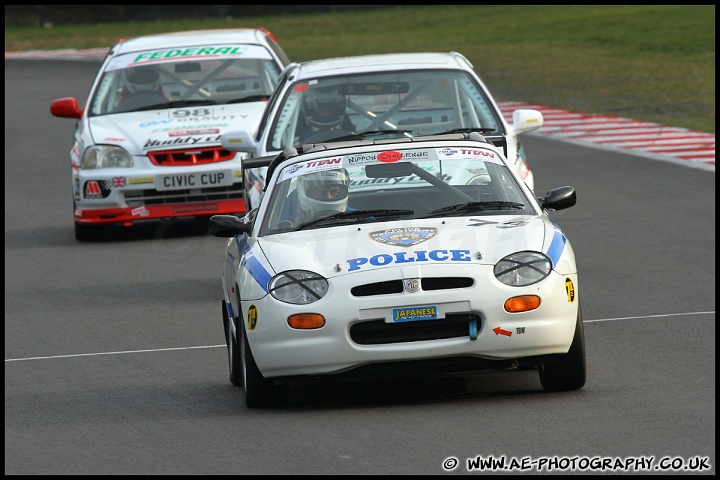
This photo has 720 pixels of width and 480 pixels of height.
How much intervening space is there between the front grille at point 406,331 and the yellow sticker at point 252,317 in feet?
1.71

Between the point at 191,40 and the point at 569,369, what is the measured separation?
31.9 ft

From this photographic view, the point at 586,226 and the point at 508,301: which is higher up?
the point at 508,301

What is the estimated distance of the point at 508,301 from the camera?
7.70 metres

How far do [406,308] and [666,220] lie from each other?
7745 mm

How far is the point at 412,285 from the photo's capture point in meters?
7.70

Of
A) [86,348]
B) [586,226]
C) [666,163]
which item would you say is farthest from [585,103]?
[86,348]

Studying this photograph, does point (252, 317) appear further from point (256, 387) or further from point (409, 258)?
point (409, 258)

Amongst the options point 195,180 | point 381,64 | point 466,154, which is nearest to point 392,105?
point 381,64

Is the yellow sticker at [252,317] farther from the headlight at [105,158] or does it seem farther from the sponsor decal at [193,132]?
the headlight at [105,158]

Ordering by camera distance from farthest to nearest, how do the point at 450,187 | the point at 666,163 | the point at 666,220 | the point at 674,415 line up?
the point at 666,163 < the point at 666,220 < the point at 450,187 < the point at 674,415

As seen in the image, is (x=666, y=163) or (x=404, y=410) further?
(x=666, y=163)

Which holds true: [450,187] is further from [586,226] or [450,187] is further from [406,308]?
[586,226]

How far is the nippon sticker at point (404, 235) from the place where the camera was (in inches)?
315

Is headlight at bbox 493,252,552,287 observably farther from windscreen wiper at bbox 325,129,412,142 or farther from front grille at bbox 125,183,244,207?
front grille at bbox 125,183,244,207
